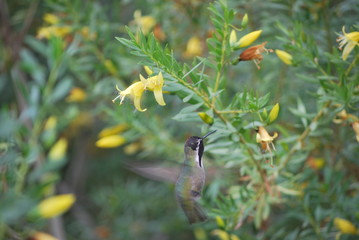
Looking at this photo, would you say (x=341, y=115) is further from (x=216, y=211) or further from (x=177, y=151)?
(x=177, y=151)

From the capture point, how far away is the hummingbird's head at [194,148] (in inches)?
37.4

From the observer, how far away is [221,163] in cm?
156

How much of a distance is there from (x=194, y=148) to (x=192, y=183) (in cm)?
12

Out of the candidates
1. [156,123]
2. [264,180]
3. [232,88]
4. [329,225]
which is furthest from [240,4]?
[329,225]

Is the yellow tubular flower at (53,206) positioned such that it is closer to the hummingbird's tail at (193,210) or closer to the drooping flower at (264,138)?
the hummingbird's tail at (193,210)

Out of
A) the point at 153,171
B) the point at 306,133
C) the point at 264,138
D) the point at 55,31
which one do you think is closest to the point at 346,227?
the point at 306,133

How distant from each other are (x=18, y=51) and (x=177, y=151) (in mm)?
1135

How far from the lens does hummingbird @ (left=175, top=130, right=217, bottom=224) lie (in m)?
0.97

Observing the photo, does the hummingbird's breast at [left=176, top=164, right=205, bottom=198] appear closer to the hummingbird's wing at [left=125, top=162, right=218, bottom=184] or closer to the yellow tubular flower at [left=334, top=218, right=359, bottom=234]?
the hummingbird's wing at [left=125, top=162, right=218, bottom=184]

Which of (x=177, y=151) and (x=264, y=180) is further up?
(x=264, y=180)

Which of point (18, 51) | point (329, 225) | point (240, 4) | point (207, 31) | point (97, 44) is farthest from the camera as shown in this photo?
point (18, 51)

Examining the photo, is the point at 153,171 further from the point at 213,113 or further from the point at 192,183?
the point at 213,113

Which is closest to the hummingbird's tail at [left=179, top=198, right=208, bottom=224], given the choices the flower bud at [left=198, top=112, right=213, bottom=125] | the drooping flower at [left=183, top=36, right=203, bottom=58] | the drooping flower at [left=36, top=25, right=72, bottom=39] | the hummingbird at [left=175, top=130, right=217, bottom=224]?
the hummingbird at [left=175, top=130, right=217, bottom=224]

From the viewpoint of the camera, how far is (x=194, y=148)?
0.95 m
